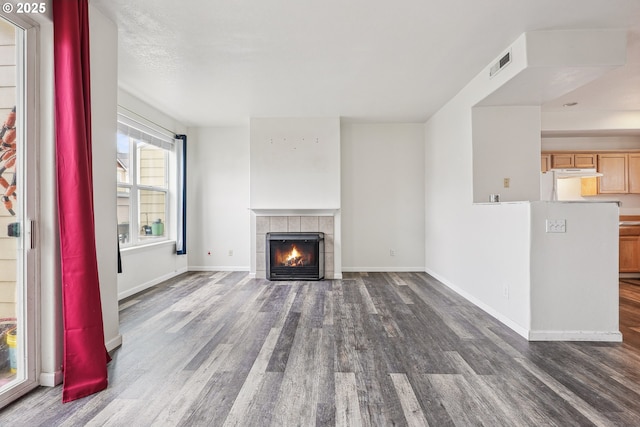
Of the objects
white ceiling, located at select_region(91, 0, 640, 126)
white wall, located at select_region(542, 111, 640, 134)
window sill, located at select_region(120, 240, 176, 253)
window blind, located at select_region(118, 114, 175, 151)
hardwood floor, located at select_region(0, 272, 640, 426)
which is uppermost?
white ceiling, located at select_region(91, 0, 640, 126)

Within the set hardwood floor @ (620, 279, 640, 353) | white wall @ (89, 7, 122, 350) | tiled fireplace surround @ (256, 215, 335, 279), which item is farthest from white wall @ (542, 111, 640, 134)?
white wall @ (89, 7, 122, 350)

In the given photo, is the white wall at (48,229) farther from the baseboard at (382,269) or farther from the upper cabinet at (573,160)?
the upper cabinet at (573,160)

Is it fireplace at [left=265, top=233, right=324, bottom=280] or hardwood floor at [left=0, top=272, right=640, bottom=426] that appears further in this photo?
fireplace at [left=265, top=233, right=324, bottom=280]

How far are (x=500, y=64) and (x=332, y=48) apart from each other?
1.64 metres

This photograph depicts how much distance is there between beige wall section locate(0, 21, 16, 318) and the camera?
6.16 ft

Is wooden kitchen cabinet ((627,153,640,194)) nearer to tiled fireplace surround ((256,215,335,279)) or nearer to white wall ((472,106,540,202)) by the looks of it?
white wall ((472,106,540,202))

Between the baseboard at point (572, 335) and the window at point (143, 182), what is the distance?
473 cm

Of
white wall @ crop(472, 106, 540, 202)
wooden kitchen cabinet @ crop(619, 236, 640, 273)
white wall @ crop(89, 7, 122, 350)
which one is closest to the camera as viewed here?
white wall @ crop(89, 7, 122, 350)

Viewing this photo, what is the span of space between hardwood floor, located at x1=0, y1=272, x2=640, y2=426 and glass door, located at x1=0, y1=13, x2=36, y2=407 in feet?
0.91

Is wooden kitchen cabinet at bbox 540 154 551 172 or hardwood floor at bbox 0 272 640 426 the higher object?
wooden kitchen cabinet at bbox 540 154 551 172

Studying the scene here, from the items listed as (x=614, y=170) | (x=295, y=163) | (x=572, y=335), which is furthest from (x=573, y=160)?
(x=295, y=163)

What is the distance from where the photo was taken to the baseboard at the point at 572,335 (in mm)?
2607

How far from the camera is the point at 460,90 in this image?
158 inches

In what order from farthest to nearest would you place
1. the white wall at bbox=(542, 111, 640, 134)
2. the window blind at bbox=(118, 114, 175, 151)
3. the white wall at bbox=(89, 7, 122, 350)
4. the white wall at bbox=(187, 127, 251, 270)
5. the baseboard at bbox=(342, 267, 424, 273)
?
the white wall at bbox=(187, 127, 251, 270)
the baseboard at bbox=(342, 267, 424, 273)
the white wall at bbox=(542, 111, 640, 134)
the window blind at bbox=(118, 114, 175, 151)
the white wall at bbox=(89, 7, 122, 350)
